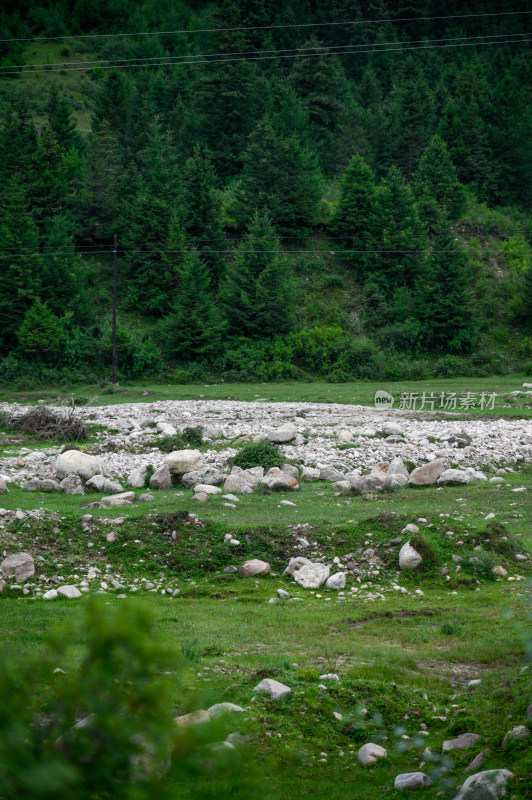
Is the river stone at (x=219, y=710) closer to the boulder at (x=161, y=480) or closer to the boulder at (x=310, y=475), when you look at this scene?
the boulder at (x=161, y=480)

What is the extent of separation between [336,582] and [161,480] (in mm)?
6368

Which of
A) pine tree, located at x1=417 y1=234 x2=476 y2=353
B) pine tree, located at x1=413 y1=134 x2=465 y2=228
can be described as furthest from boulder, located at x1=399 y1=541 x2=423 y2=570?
pine tree, located at x1=413 y1=134 x2=465 y2=228

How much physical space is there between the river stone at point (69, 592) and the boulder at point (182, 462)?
6634 millimetres

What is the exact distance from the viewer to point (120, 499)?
13469 millimetres

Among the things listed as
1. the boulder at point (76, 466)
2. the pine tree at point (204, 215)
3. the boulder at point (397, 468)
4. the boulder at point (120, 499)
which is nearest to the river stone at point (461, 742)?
the boulder at point (120, 499)

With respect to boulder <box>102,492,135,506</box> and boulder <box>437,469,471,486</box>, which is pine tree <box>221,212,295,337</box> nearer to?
boulder <box>437,469,471,486</box>

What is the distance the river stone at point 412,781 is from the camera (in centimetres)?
464

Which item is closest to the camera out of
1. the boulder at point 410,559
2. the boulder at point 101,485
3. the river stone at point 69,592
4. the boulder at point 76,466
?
the river stone at point 69,592

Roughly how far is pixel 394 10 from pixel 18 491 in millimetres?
101635

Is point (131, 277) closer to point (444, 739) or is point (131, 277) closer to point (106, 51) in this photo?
point (444, 739)

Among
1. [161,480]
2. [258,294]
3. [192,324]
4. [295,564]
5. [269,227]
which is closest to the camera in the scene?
[295,564]

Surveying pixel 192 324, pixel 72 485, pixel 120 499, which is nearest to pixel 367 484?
pixel 120 499

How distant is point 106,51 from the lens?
3723 inches

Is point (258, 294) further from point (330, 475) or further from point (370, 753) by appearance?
point (370, 753)
